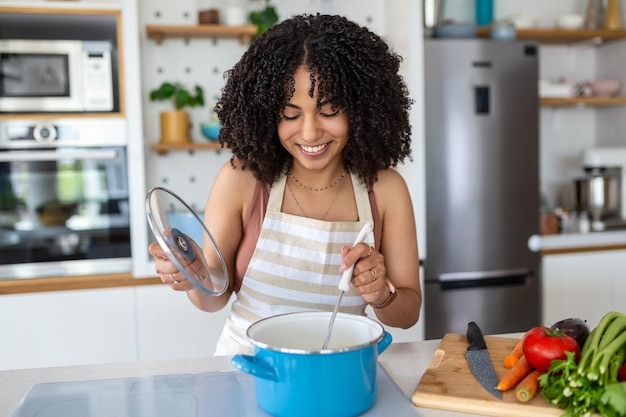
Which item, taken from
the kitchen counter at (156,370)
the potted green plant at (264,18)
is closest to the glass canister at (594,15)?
the potted green plant at (264,18)

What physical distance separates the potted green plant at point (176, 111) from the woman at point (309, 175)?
1379 millimetres

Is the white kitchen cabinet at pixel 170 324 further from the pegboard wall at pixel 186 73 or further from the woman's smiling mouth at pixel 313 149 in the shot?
the woman's smiling mouth at pixel 313 149

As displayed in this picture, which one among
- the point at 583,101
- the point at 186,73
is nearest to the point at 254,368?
the point at 186,73

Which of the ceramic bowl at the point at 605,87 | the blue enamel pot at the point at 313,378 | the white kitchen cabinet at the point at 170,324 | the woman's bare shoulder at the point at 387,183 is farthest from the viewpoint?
the ceramic bowl at the point at 605,87

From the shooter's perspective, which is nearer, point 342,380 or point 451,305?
point 342,380

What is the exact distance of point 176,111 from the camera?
8.75ft

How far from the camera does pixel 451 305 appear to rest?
271 cm

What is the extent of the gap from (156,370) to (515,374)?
58 cm

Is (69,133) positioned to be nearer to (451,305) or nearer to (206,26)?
(206,26)

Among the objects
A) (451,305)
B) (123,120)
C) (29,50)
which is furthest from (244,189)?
(451,305)

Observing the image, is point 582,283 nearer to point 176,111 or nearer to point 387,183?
point 387,183

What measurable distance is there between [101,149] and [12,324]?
700mm

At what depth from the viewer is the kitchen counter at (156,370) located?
3.33ft

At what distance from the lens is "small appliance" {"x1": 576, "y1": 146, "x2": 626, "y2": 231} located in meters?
2.98
